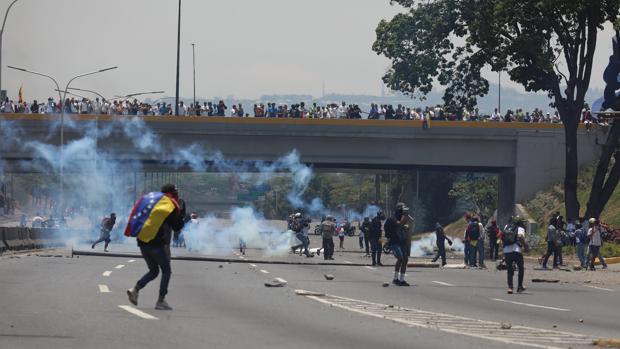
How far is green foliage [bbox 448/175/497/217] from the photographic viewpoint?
86.2m

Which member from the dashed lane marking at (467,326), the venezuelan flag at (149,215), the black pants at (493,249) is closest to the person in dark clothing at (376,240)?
the black pants at (493,249)

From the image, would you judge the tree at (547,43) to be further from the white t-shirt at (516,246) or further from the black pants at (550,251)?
the white t-shirt at (516,246)

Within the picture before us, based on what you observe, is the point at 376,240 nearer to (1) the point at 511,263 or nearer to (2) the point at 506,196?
Answer: (1) the point at 511,263

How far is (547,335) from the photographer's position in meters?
15.4

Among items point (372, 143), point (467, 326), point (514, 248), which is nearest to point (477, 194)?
point (372, 143)

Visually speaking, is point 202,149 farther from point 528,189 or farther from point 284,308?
point 284,308

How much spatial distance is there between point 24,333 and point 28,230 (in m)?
33.9

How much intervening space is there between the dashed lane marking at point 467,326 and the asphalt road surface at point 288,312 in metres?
0.02

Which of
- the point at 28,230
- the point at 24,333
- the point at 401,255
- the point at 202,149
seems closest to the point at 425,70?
the point at 202,149

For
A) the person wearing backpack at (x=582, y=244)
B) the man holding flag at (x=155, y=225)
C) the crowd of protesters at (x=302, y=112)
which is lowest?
the person wearing backpack at (x=582, y=244)

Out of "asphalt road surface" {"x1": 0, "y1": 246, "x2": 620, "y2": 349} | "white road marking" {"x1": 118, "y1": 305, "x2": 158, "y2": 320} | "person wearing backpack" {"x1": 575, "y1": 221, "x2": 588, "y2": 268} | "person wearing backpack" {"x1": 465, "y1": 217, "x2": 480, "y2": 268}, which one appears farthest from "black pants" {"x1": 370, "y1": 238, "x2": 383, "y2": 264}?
"white road marking" {"x1": 118, "y1": 305, "x2": 158, "y2": 320}

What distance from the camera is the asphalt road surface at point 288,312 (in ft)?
46.1

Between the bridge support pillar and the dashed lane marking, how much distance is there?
4386 centimetres

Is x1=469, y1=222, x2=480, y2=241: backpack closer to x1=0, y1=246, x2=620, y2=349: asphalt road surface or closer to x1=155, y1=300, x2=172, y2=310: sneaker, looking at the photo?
x1=0, y1=246, x2=620, y2=349: asphalt road surface
